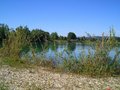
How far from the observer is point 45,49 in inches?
469

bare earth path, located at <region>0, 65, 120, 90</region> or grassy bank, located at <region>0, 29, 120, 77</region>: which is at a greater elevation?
grassy bank, located at <region>0, 29, 120, 77</region>

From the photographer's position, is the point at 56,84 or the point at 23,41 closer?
the point at 56,84

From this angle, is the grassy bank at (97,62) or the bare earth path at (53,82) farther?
the grassy bank at (97,62)

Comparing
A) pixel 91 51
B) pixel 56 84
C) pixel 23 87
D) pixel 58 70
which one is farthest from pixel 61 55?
pixel 23 87

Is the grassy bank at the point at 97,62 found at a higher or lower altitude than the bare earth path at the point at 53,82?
higher

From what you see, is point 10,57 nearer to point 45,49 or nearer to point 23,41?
point 23,41

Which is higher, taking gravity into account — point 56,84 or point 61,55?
point 61,55

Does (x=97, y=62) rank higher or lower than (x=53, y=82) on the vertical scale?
higher

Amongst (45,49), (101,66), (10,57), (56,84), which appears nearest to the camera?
(56,84)

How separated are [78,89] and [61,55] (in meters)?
3.44

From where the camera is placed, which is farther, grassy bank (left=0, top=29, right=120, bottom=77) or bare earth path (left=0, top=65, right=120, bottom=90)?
grassy bank (left=0, top=29, right=120, bottom=77)

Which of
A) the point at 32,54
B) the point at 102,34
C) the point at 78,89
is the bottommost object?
the point at 78,89

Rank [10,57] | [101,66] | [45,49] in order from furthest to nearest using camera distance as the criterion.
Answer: [10,57]
[45,49]
[101,66]

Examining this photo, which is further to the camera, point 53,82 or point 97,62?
point 97,62
